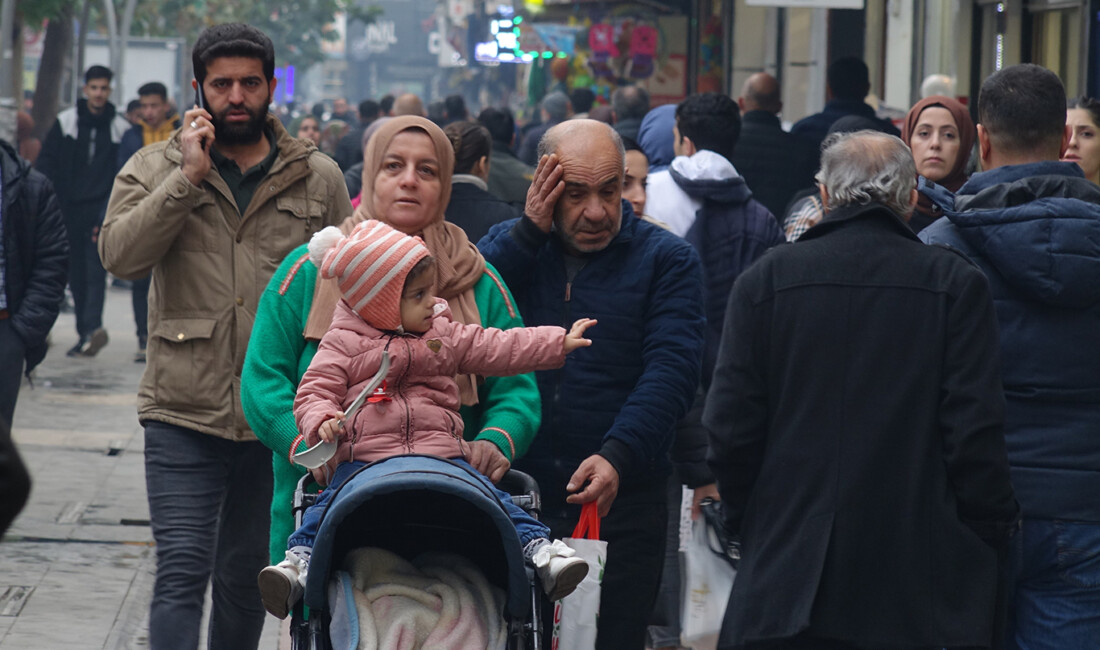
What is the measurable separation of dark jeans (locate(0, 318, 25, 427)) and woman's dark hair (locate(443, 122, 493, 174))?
2155 millimetres

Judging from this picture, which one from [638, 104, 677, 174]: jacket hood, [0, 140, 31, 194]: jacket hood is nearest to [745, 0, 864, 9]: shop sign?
[638, 104, 677, 174]: jacket hood

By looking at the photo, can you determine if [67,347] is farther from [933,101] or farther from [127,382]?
[933,101]

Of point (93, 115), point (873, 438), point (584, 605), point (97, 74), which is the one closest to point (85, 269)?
point (93, 115)

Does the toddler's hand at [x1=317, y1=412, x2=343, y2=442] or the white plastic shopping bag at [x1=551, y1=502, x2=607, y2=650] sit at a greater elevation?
the toddler's hand at [x1=317, y1=412, x2=343, y2=442]

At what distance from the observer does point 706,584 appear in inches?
185

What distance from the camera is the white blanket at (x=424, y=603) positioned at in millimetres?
3326

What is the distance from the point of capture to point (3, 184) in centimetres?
620

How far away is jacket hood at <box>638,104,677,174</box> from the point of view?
7.86 meters

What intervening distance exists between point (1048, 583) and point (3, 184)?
4133 millimetres

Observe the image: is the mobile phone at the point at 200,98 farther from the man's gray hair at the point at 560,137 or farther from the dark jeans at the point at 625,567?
the dark jeans at the point at 625,567

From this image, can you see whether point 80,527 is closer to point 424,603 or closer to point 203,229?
point 203,229

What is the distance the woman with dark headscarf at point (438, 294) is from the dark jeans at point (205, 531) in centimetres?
60

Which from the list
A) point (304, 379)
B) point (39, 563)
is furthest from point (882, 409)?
point (39, 563)

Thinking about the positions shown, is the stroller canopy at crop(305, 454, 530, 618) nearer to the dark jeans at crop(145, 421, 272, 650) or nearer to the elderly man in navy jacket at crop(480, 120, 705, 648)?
the elderly man in navy jacket at crop(480, 120, 705, 648)
